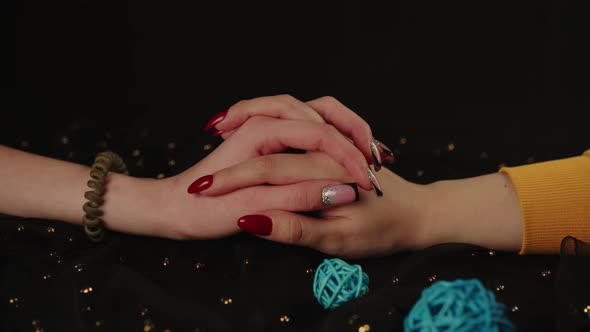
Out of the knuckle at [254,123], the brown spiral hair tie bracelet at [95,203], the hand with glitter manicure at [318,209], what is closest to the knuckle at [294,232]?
the hand with glitter manicure at [318,209]

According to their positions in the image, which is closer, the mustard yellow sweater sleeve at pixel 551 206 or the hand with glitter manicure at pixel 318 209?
the hand with glitter manicure at pixel 318 209

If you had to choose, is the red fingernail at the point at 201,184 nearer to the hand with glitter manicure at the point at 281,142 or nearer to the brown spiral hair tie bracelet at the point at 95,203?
the hand with glitter manicure at the point at 281,142

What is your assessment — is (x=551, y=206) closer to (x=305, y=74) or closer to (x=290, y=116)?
(x=290, y=116)

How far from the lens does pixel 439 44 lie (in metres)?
1.75

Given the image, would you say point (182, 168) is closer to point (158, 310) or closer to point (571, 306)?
point (158, 310)

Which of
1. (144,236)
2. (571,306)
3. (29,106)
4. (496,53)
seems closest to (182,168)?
(144,236)

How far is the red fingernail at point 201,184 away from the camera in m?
1.04

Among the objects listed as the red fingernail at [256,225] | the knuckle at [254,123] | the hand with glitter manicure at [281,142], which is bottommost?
the red fingernail at [256,225]

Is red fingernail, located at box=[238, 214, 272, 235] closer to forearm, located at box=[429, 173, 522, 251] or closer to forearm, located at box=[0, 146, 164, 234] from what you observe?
forearm, located at box=[0, 146, 164, 234]

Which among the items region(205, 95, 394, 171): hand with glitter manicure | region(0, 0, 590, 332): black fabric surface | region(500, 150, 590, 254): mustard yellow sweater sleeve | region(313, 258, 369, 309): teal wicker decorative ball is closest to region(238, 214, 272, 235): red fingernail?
region(313, 258, 369, 309): teal wicker decorative ball

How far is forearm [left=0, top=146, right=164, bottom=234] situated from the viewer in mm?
1062

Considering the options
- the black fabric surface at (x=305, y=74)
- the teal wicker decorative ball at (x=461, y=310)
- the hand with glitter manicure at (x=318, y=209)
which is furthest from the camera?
the black fabric surface at (x=305, y=74)

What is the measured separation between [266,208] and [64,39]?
0.90 metres

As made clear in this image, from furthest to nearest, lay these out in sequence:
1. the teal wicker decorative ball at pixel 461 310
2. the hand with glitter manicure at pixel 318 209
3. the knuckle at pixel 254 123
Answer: the knuckle at pixel 254 123 → the hand with glitter manicure at pixel 318 209 → the teal wicker decorative ball at pixel 461 310
